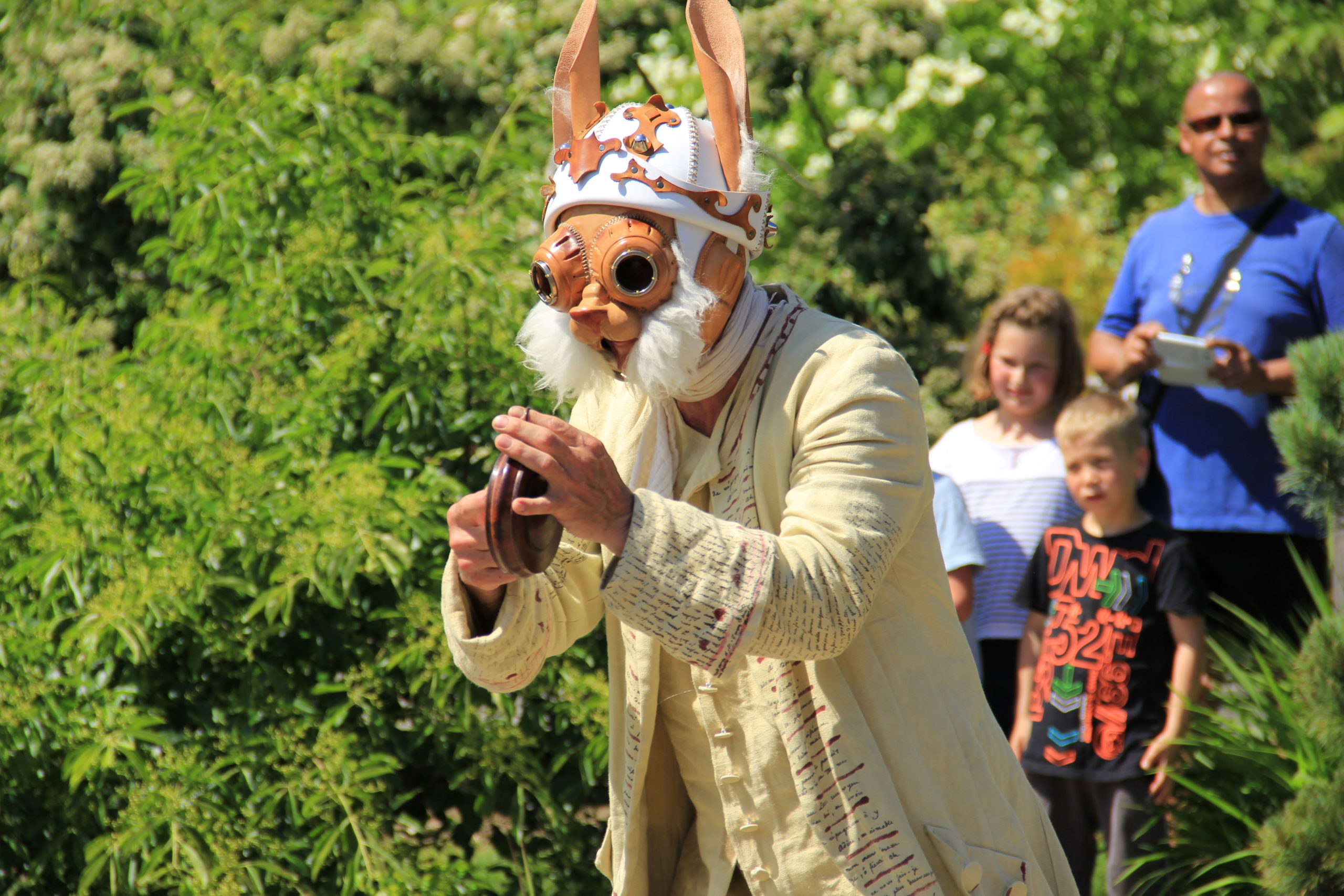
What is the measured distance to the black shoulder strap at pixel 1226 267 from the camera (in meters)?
3.82

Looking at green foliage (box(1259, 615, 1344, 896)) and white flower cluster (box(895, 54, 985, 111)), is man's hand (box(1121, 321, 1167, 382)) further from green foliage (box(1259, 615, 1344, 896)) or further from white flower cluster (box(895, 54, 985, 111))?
white flower cluster (box(895, 54, 985, 111))

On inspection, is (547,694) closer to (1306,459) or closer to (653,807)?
(653,807)

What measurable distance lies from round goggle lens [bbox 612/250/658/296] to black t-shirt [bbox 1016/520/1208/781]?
213cm

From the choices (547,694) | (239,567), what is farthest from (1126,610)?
(239,567)

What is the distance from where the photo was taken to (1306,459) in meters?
2.97

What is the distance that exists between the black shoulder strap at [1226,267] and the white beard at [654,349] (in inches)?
98.5

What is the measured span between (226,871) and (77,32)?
10.3 ft

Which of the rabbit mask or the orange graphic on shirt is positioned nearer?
the rabbit mask

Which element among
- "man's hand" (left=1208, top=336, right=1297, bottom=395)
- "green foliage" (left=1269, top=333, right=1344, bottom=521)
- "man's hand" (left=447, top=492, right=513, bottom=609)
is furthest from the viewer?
"man's hand" (left=1208, top=336, right=1297, bottom=395)

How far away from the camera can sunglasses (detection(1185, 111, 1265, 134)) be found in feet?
12.7

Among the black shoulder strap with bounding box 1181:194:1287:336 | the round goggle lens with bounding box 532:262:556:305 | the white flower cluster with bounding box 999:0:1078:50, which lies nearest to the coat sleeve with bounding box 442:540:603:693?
the round goggle lens with bounding box 532:262:556:305

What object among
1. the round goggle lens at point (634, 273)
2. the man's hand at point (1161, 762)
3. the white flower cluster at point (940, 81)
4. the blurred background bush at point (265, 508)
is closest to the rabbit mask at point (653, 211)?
the round goggle lens at point (634, 273)

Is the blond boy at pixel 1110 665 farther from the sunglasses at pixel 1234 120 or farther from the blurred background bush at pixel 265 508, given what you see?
the blurred background bush at pixel 265 508

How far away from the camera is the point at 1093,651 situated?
3.45 m
